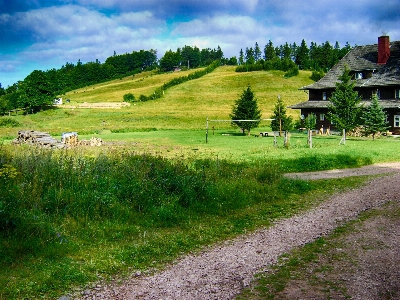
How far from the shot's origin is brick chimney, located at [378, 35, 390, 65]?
52.6m

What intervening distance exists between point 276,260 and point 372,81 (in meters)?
47.9

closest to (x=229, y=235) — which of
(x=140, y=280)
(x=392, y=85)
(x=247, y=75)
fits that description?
(x=140, y=280)

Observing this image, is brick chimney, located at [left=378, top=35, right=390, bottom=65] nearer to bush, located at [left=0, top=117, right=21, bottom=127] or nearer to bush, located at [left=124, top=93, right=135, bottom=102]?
bush, located at [left=0, top=117, right=21, bottom=127]

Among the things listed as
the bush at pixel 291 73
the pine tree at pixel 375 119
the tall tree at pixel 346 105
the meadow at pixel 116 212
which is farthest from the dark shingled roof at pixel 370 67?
the bush at pixel 291 73

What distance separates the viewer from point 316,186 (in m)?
15.8

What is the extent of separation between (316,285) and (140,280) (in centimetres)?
296

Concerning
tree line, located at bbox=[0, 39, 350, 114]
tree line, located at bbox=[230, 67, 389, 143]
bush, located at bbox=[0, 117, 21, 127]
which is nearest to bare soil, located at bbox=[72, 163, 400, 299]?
tree line, located at bbox=[230, 67, 389, 143]

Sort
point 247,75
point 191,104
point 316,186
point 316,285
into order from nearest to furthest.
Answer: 1. point 316,285
2. point 316,186
3. point 191,104
4. point 247,75

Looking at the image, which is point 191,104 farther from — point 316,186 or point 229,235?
point 229,235

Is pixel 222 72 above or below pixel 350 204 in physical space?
above

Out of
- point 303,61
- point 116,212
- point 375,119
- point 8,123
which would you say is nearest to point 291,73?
point 303,61

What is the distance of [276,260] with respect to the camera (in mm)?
8078

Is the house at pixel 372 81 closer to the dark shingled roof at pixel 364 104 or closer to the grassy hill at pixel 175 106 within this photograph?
the dark shingled roof at pixel 364 104

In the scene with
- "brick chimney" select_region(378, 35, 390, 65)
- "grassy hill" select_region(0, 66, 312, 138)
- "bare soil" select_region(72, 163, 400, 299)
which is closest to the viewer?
"bare soil" select_region(72, 163, 400, 299)
